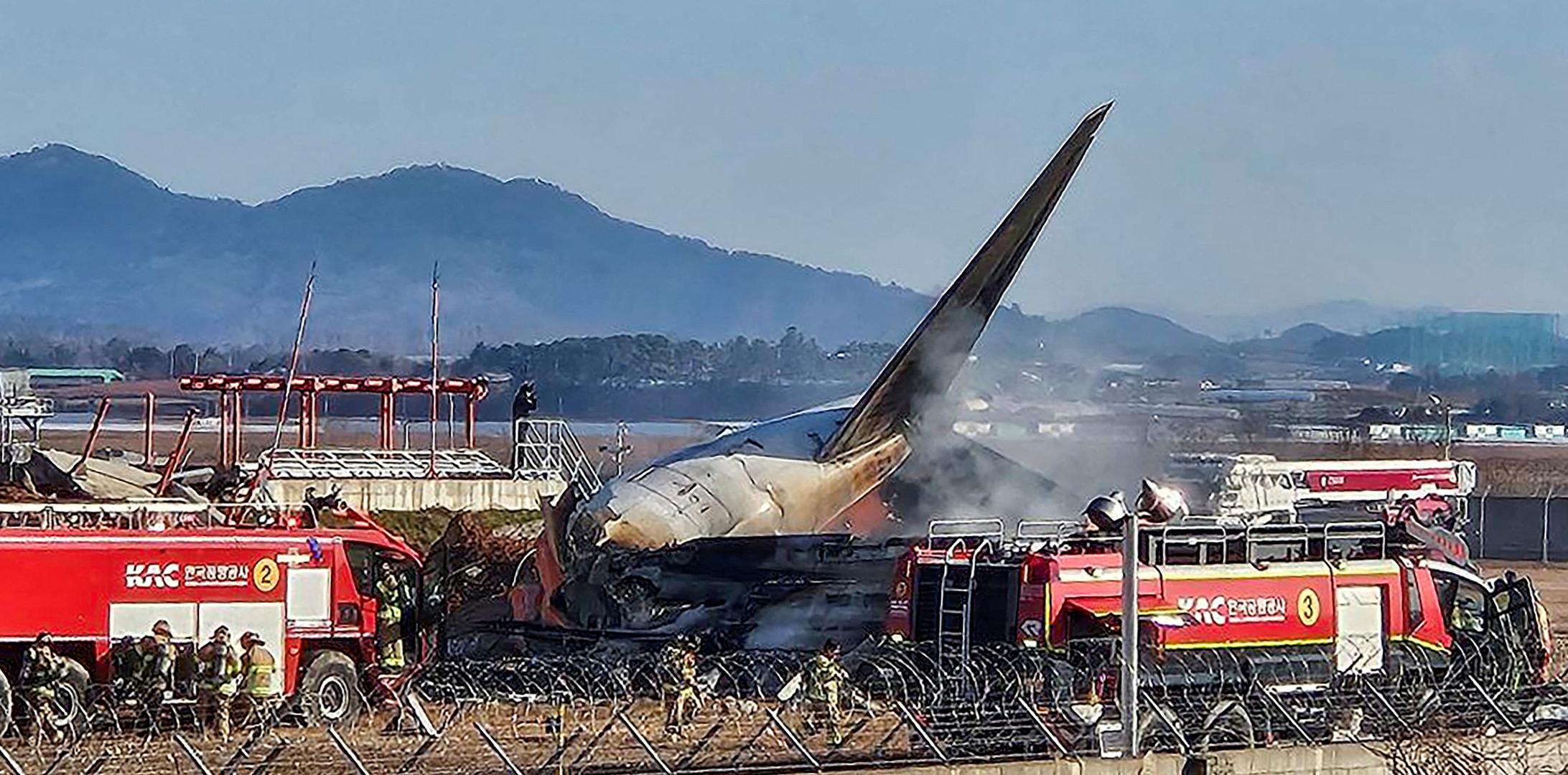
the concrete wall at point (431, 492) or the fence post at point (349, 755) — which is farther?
the concrete wall at point (431, 492)

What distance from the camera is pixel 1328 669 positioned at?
2844 centimetres

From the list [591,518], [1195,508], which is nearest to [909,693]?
[591,518]

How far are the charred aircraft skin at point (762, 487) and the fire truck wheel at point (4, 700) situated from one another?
12.3m

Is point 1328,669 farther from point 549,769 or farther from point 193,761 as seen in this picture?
point 193,761

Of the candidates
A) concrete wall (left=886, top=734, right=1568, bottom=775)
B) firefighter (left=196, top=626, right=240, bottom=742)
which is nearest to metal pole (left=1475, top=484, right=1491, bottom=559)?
concrete wall (left=886, top=734, right=1568, bottom=775)

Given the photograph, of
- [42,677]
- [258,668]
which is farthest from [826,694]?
[42,677]

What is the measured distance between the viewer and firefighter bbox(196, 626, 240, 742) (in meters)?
25.4

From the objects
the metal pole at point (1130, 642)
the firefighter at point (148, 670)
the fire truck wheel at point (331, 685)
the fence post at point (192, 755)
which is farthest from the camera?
the fire truck wheel at point (331, 685)

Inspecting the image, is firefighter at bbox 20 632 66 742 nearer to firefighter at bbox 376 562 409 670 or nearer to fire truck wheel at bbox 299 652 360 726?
fire truck wheel at bbox 299 652 360 726

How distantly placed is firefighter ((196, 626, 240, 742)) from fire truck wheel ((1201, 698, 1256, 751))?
957 centimetres

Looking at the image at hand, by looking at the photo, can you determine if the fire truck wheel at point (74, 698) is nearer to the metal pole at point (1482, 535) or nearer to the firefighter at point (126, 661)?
the firefighter at point (126, 661)

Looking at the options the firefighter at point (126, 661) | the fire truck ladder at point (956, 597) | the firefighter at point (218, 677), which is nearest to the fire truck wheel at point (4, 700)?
the firefighter at point (126, 661)

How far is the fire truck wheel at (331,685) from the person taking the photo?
27.3 m

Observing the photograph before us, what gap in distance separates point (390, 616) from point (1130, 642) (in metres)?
10.1
